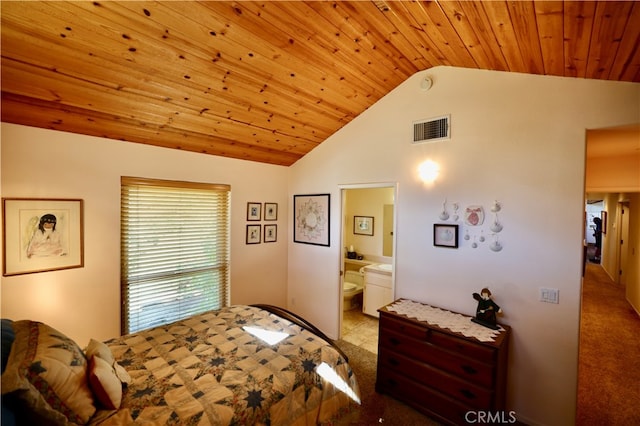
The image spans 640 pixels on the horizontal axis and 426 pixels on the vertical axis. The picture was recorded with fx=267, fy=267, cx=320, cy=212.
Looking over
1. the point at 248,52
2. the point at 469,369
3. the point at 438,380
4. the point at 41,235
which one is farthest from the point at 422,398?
the point at 41,235

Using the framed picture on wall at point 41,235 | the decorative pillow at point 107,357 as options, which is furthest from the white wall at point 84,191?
the decorative pillow at point 107,357

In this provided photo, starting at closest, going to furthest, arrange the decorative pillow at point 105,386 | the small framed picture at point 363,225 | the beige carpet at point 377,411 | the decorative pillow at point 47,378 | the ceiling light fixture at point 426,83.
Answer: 1. the decorative pillow at point 47,378
2. the decorative pillow at point 105,386
3. the beige carpet at point 377,411
4. the ceiling light fixture at point 426,83
5. the small framed picture at point 363,225

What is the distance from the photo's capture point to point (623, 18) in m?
1.21

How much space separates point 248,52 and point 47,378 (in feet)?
7.37

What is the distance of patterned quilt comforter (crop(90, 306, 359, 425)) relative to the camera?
4.73ft

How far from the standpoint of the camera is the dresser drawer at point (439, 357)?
6.68 ft

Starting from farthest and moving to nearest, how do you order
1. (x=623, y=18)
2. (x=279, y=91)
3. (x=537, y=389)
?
(x=279, y=91) → (x=537, y=389) → (x=623, y=18)

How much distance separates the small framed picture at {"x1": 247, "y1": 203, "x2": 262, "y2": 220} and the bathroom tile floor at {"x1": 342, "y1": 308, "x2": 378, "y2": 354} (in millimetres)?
2085

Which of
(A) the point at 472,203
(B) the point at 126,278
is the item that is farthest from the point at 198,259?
(A) the point at 472,203

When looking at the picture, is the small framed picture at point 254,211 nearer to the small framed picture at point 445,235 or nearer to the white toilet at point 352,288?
the white toilet at point 352,288

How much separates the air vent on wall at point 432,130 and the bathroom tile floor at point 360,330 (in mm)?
2614

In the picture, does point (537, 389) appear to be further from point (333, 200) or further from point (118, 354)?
point (118, 354)

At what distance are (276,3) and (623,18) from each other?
176 centimetres

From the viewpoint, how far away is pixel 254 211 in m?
3.81
